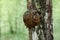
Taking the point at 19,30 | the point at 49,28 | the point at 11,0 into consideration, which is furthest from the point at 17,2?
the point at 49,28

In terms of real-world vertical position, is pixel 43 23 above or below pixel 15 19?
above

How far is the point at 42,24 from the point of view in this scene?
1.10 m

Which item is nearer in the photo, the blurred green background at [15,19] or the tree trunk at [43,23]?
the tree trunk at [43,23]

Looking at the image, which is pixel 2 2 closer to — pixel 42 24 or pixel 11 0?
pixel 11 0

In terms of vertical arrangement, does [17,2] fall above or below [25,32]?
above

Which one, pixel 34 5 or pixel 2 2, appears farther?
pixel 2 2

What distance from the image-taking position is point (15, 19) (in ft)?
8.68

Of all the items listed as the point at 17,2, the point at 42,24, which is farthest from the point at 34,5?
the point at 17,2

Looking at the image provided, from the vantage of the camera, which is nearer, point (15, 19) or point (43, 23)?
point (43, 23)

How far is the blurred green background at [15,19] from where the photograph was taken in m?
2.59

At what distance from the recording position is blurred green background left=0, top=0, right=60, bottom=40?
2.59m

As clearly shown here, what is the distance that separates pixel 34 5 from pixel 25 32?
61.5 inches

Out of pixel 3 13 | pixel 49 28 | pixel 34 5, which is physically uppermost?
pixel 34 5

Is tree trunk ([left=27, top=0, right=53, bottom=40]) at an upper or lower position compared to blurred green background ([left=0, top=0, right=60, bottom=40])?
upper
